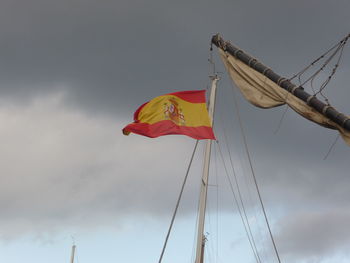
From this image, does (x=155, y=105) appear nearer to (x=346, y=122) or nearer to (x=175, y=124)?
(x=175, y=124)

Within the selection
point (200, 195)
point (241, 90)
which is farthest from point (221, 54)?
point (200, 195)

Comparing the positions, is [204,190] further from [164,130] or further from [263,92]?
[263,92]

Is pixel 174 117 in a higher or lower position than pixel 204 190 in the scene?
higher

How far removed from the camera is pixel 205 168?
29.1 metres

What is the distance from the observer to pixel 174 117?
26.0 m

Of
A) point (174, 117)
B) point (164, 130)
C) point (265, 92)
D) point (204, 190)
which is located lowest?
point (204, 190)

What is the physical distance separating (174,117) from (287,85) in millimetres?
5516

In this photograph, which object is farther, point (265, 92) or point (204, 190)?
point (204, 190)

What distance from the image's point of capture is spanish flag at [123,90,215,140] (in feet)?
82.2

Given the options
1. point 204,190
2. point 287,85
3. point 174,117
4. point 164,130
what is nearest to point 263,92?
point 287,85

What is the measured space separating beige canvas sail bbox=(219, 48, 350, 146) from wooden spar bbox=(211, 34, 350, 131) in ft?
0.64

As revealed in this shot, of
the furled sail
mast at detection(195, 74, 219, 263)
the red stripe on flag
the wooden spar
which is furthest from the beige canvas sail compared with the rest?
mast at detection(195, 74, 219, 263)

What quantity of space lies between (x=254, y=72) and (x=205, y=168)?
6.17 meters

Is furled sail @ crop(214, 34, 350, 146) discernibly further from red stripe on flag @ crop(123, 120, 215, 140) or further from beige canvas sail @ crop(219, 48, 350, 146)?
red stripe on flag @ crop(123, 120, 215, 140)
